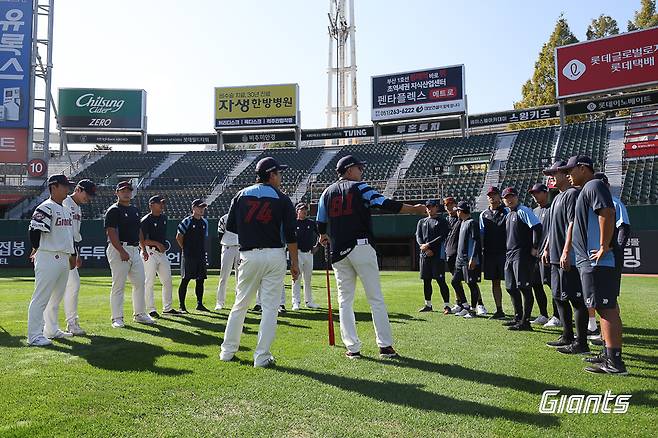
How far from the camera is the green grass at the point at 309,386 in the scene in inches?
131

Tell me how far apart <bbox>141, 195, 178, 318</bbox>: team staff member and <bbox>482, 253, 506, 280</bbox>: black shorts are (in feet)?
18.1

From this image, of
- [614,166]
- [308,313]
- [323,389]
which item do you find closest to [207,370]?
[323,389]

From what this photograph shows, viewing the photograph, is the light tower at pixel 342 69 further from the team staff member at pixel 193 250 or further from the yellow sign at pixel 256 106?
the team staff member at pixel 193 250

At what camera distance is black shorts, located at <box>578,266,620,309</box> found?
15.2 ft

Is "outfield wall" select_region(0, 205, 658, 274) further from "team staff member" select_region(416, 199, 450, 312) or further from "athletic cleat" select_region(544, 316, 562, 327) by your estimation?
"athletic cleat" select_region(544, 316, 562, 327)

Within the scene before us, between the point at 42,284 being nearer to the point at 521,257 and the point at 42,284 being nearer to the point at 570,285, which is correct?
the point at 570,285

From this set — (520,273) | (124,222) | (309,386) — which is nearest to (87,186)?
(124,222)

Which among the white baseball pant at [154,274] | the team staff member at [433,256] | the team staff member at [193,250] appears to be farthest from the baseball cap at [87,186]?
the team staff member at [433,256]

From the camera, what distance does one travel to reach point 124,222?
780 centimetres

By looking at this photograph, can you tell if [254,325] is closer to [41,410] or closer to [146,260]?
[146,260]

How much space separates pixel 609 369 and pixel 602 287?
76 centimetres

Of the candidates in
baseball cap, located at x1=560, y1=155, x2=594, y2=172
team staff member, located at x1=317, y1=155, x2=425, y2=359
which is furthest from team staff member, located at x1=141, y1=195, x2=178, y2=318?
baseball cap, located at x1=560, y1=155, x2=594, y2=172

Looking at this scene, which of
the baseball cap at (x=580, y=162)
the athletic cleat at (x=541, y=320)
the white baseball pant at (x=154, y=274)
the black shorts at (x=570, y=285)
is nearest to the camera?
the baseball cap at (x=580, y=162)

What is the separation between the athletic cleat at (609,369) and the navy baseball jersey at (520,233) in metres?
2.62
